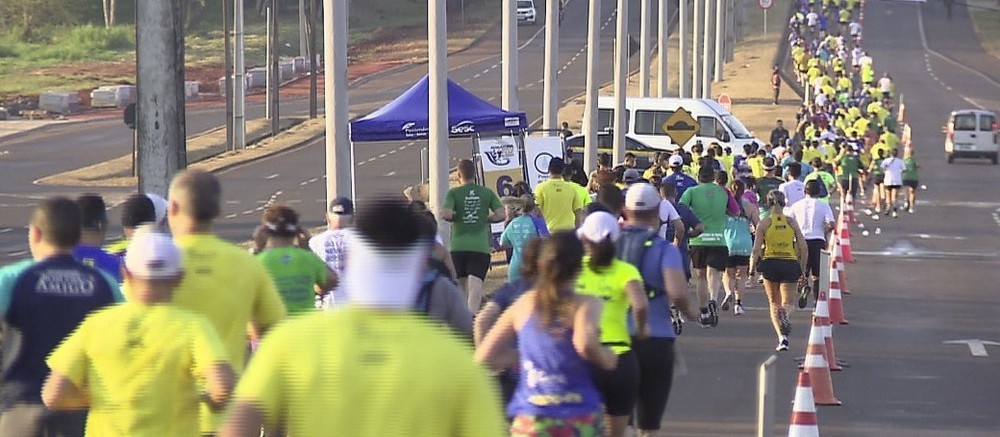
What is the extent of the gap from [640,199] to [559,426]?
2979 mm

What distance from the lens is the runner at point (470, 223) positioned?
1644 centimetres

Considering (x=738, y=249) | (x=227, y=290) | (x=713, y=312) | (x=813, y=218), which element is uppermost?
(x=227, y=290)

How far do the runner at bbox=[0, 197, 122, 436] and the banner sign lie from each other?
770 inches

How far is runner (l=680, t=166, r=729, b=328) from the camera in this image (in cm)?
1884

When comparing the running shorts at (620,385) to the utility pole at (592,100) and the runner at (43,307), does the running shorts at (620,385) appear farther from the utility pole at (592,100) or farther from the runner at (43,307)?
the utility pole at (592,100)

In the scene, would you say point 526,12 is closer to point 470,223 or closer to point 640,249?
point 470,223

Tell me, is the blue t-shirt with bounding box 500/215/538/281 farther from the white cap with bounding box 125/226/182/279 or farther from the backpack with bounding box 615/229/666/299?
the white cap with bounding box 125/226/182/279

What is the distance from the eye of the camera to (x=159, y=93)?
519 inches

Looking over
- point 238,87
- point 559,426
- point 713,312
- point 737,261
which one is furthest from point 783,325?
point 238,87

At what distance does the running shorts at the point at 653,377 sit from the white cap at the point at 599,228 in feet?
4.36

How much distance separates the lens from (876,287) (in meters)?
22.9

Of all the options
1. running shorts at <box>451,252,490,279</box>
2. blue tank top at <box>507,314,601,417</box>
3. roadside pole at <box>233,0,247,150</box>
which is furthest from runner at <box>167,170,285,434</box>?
roadside pole at <box>233,0,247,150</box>

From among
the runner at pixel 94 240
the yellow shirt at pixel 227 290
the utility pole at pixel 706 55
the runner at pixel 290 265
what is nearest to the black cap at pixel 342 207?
the runner at pixel 290 265

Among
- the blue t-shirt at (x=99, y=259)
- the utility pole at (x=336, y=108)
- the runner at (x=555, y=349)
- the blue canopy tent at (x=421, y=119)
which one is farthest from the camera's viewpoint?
the blue canopy tent at (x=421, y=119)
